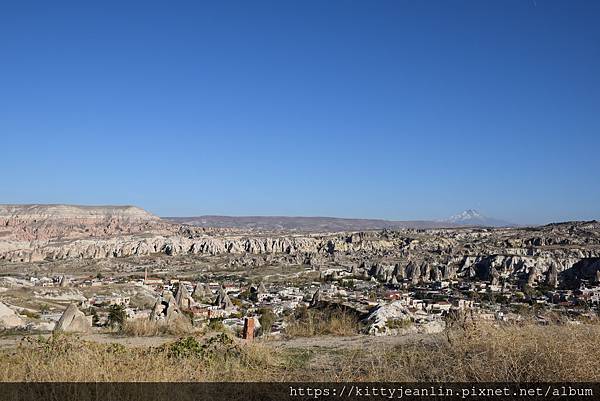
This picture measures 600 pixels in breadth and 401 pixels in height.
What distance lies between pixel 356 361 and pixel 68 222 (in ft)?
375

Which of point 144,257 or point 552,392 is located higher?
point 552,392

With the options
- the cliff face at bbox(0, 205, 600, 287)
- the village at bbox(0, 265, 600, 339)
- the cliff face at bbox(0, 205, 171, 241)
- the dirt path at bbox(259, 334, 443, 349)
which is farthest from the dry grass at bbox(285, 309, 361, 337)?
the cliff face at bbox(0, 205, 171, 241)

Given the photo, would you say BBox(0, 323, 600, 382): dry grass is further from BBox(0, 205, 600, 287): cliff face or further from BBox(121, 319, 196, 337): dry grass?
BBox(0, 205, 600, 287): cliff face

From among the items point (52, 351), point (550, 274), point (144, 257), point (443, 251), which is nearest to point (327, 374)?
point (52, 351)

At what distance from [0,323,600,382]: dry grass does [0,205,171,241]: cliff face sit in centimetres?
8663

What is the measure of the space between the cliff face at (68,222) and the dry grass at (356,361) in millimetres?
86634

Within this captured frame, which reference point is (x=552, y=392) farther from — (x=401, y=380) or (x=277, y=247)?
(x=277, y=247)

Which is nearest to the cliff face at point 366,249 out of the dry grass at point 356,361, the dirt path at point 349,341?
the dirt path at point 349,341

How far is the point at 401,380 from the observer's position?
183 inches

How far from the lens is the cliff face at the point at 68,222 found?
9012cm

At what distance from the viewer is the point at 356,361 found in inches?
228

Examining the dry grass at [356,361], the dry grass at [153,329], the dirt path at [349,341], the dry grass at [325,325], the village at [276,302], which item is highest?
the dry grass at [356,361]

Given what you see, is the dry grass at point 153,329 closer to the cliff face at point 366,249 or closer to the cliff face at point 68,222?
the cliff face at point 366,249

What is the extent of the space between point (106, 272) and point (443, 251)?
42586 mm
